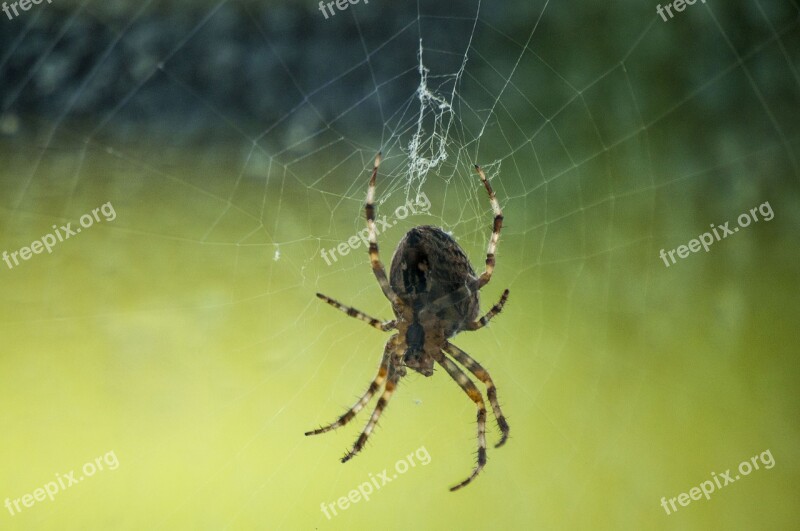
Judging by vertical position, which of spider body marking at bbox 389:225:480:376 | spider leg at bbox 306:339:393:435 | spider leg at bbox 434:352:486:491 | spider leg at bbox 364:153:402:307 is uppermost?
spider leg at bbox 364:153:402:307

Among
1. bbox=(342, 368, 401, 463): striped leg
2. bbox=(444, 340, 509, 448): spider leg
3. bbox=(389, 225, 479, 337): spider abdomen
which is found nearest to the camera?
bbox=(389, 225, 479, 337): spider abdomen

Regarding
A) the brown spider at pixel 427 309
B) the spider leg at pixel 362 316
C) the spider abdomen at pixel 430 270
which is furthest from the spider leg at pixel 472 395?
the spider abdomen at pixel 430 270

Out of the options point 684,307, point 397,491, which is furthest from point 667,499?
point 397,491

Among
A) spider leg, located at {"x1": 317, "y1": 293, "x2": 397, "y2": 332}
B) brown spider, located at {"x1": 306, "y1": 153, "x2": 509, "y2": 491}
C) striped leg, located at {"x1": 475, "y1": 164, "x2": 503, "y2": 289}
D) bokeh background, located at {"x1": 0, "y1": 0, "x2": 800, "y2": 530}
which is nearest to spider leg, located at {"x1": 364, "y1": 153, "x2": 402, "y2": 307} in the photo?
brown spider, located at {"x1": 306, "y1": 153, "x2": 509, "y2": 491}

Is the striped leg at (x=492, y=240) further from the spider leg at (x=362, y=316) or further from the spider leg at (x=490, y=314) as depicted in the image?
the spider leg at (x=362, y=316)

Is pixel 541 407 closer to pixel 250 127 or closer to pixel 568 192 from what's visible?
pixel 568 192

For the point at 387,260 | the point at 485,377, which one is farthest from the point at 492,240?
the point at 387,260

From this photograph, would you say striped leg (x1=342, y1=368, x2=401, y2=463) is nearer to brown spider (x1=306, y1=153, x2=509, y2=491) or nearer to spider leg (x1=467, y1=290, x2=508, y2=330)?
brown spider (x1=306, y1=153, x2=509, y2=491)

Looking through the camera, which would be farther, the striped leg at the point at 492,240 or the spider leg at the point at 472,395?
the spider leg at the point at 472,395
